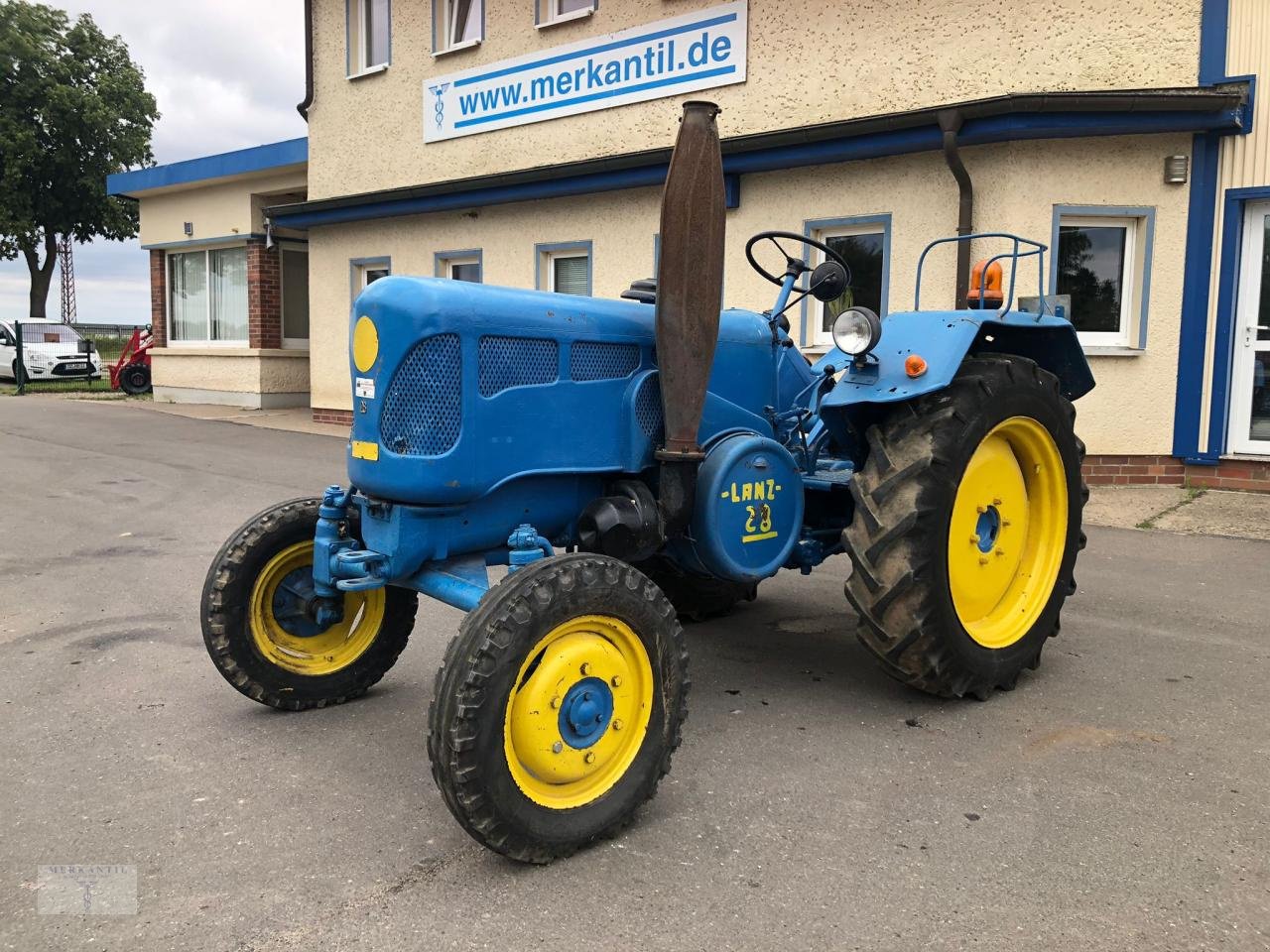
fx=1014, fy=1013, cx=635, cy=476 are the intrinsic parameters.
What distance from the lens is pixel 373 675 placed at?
12.8 ft

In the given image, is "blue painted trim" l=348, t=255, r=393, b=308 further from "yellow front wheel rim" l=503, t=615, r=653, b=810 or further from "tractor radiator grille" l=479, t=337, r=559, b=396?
"yellow front wheel rim" l=503, t=615, r=653, b=810

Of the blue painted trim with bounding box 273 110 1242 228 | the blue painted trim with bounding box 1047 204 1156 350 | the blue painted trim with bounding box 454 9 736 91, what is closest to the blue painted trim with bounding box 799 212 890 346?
the blue painted trim with bounding box 273 110 1242 228

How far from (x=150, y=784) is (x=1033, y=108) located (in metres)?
7.61

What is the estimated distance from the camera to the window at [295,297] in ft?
56.0

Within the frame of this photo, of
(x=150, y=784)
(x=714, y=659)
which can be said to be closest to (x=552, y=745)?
(x=150, y=784)

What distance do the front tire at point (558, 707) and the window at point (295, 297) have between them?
611 inches

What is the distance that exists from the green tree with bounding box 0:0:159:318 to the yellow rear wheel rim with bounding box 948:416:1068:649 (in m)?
35.6

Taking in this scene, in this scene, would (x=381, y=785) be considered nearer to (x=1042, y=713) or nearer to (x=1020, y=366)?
(x=1042, y=713)

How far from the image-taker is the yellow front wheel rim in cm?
265

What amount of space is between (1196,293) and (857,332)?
5.94 m

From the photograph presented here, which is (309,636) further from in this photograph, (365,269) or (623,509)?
(365,269)

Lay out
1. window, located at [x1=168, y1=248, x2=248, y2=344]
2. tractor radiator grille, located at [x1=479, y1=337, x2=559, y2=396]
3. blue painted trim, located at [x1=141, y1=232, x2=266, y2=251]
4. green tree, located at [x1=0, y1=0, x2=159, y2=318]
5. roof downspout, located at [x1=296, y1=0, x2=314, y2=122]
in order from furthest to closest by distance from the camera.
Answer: green tree, located at [x1=0, y1=0, x2=159, y2=318], window, located at [x1=168, y1=248, x2=248, y2=344], blue painted trim, located at [x1=141, y1=232, x2=266, y2=251], roof downspout, located at [x1=296, y1=0, x2=314, y2=122], tractor radiator grille, located at [x1=479, y1=337, x2=559, y2=396]

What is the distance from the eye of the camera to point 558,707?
106 inches

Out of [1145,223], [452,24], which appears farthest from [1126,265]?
[452,24]
